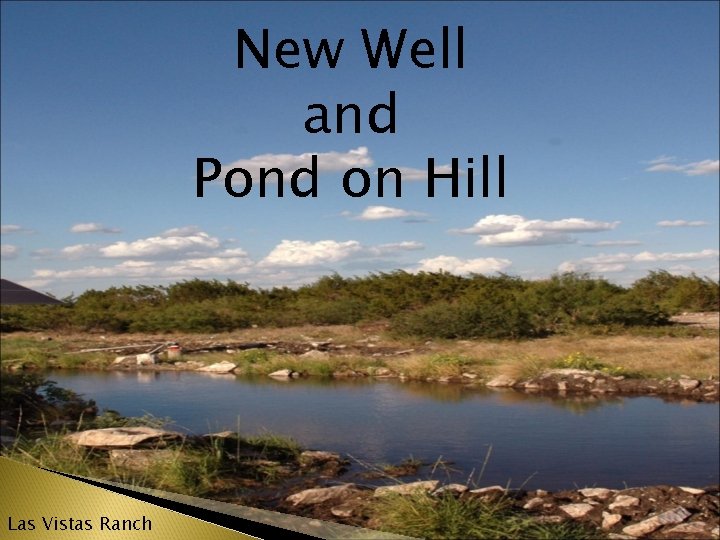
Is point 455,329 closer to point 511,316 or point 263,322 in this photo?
point 511,316

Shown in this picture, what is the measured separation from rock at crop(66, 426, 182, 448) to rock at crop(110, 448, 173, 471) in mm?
93

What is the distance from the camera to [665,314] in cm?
1794

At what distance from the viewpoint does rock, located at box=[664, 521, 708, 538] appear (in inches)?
177

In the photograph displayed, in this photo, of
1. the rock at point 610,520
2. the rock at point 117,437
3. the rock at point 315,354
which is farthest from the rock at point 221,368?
the rock at point 610,520

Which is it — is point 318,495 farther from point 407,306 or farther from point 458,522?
point 407,306

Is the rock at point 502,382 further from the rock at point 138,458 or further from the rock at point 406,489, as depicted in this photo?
the rock at point 138,458

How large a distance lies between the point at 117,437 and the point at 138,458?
1.17ft

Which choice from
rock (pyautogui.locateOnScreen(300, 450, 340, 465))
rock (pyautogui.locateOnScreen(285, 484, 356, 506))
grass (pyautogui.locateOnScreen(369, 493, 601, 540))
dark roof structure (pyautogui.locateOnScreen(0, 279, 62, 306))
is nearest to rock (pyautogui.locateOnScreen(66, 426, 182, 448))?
rock (pyautogui.locateOnScreen(300, 450, 340, 465))

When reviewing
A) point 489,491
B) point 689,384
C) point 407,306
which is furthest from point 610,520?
point 407,306

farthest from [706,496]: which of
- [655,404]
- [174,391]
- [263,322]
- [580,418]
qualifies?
[263,322]

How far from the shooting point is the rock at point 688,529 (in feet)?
14.8

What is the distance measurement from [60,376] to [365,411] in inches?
238

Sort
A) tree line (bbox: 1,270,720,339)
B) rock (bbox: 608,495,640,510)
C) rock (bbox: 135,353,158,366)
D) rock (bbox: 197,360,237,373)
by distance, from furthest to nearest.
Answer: tree line (bbox: 1,270,720,339) < rock (bbox: 135,353,158,366) < rock (bbox: 197,360,237,373) < rock (bbox: 608,495,640,510)

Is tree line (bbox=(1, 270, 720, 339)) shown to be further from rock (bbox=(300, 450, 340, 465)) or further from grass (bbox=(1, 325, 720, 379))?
rock (bbox=(300, 450, 340, 465))
